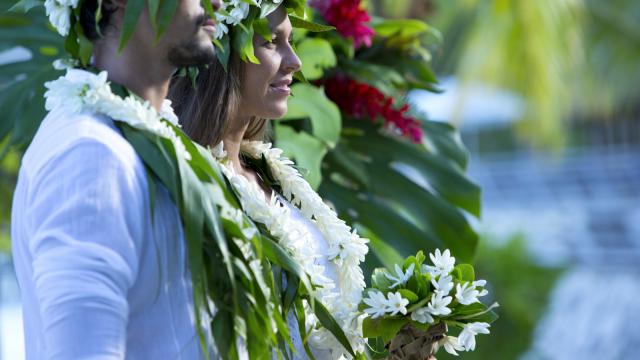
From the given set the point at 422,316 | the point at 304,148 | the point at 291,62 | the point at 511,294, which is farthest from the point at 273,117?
the point at 511,294

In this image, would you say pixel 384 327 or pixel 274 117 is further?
pixel 274 117

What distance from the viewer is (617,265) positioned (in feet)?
64.5

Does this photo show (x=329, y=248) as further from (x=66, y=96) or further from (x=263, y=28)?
(x=66, y=96)

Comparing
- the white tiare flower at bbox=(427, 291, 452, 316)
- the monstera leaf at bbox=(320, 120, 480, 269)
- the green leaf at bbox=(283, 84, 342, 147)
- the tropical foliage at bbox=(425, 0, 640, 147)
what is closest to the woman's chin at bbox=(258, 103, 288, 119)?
the white tiare flower at bbox=(427, 291, 452, 316)

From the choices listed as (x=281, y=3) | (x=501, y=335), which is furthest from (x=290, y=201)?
(x=501, y=335)

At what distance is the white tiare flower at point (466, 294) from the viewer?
200cm

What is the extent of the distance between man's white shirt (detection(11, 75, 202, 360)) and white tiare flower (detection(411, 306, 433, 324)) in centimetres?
40

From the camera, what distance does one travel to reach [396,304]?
1.96m

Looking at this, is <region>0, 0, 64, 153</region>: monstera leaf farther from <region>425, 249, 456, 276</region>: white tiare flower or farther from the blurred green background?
<region>425, 249, 456, 276</region>: white tiare flower

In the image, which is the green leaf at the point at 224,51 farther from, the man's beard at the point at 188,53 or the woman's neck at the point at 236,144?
the man's beard at the point at 188,53

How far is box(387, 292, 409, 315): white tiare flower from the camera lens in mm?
1945

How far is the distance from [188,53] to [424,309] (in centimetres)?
56

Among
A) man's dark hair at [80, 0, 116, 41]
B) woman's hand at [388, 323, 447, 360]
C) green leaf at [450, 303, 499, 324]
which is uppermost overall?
man's dark hair at [80, 0, 116, 41]

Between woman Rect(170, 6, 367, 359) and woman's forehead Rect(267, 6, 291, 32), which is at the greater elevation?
woman's forehead Rect(267, 6, 291, 32)
